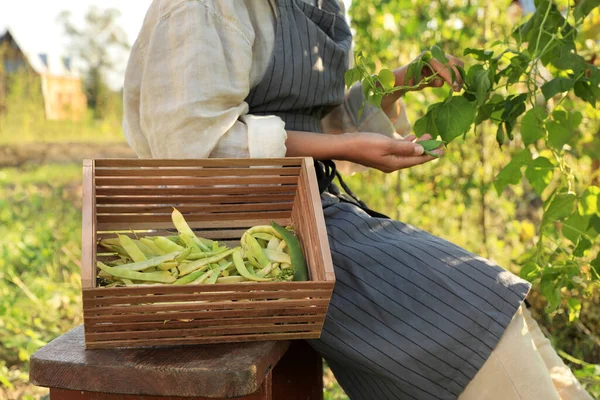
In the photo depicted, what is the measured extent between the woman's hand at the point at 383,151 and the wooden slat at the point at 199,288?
1.30ft

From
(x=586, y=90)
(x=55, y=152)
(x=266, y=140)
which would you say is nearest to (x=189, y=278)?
(x=266, y=140)

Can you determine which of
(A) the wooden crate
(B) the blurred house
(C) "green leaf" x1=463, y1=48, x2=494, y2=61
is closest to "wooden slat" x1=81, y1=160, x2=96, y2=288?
(A) the wooden crate

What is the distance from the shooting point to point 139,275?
3.36ft

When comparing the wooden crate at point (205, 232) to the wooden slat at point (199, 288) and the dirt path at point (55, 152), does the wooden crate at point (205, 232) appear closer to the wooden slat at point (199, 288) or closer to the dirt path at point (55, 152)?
the wooden slat at point (199, 288)

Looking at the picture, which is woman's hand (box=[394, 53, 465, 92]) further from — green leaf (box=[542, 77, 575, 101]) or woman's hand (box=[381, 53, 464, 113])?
green leaf (box=[542, 77, 575, 101])

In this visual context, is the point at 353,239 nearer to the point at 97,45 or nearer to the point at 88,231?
the point at 88,231

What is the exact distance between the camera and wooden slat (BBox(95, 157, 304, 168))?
1.14 meters

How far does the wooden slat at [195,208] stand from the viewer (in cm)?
123

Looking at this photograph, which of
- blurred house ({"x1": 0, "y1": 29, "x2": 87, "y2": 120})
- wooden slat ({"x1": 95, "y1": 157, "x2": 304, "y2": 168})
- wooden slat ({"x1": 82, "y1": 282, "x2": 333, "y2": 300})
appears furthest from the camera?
blurred house ({"x1": 0, "y1": 29, "x2": 87, "y2": 120})

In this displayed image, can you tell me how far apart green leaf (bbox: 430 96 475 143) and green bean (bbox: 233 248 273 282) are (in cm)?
46

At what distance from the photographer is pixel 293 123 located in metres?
1.47

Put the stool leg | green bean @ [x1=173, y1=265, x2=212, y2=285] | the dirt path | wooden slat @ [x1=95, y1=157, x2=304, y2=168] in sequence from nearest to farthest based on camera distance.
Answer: green bean @ [x1=173, y1=265, x2=212, y2=285] → wooden slat @ [x1=95, y1=157, x2=304, y2=168] → the stool leg → the dirt path

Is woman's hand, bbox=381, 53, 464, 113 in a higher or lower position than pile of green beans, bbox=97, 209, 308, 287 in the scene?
higher

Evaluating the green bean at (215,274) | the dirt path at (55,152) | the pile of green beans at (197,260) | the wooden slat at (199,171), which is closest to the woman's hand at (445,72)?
the wooden slat at (199,171)
